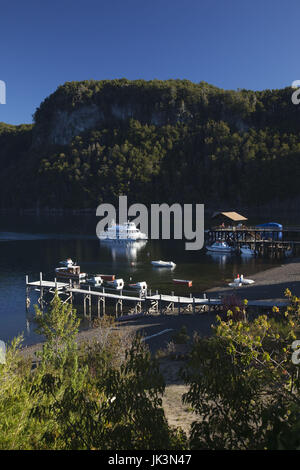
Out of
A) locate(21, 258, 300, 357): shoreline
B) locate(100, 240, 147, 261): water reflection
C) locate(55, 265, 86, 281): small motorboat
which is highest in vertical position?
locate(100, 240, 147, 261): water reflection

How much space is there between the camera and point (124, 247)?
87.6m

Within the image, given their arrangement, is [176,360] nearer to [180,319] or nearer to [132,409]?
[180,319]

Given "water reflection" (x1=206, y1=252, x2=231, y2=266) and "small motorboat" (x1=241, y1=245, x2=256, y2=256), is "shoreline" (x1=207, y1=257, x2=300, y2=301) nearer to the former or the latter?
"water reflection" (x1=206, y1=252, x2=231, y2=266)

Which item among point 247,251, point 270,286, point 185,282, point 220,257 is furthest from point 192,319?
point 247,251

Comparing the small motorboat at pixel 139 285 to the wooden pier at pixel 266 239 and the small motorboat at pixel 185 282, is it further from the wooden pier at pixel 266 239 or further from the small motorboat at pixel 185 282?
the wooden pier at pixel 266 239

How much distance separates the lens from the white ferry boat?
96.3 metres

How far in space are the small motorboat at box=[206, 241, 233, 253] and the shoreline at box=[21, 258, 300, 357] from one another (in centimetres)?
2392

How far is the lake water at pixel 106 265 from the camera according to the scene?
4034 cm

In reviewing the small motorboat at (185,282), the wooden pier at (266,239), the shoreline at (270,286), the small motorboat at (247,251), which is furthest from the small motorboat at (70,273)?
the wooden pier at (266,239)

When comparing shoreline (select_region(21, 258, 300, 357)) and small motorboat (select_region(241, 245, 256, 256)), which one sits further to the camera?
small motorboat (select_region(241, 245, 256, 256))

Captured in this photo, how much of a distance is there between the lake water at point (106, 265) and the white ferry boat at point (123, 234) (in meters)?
4.04

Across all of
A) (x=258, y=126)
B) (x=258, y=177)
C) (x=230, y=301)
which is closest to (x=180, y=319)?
(x=230, y=301)

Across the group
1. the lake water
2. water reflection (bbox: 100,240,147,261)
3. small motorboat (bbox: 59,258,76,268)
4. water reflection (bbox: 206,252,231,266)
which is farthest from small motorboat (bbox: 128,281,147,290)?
water reflection (bbox: 100,240,147,261)

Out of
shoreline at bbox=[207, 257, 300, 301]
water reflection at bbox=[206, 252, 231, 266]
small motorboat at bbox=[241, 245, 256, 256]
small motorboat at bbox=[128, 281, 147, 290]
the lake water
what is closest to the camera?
shoreline at bbox=[207, 257, 300, 301]
